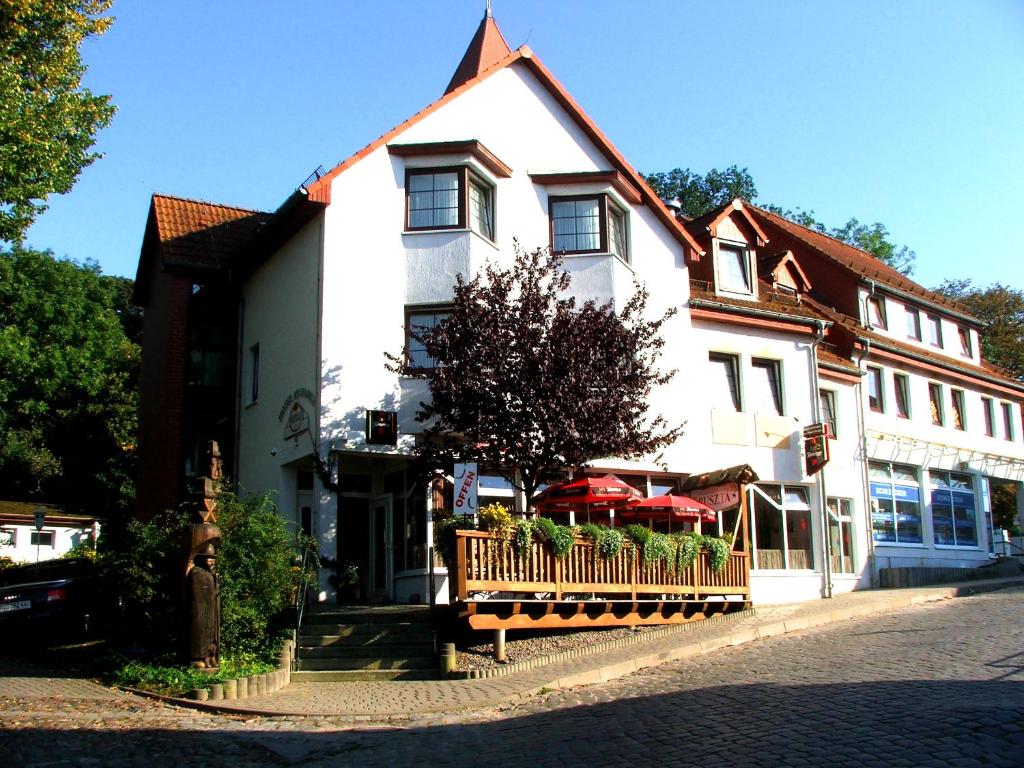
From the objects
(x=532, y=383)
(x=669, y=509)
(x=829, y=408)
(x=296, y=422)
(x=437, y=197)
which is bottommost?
(x=669, y=509)

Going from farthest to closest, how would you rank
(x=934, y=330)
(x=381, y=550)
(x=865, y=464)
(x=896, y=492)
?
(x=934, y=330) → (x=896, y=492) → (x=865, y=464) → (x=381, y=550)

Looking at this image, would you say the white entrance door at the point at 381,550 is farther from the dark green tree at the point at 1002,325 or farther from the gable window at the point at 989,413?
the dark green tree at the point at 1002,325

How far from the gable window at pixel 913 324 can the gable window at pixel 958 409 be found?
79.3 inches

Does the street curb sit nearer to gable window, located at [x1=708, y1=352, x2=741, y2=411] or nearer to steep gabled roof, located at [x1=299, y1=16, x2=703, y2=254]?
gable window, located at [x1=708, y1=352, x2=741, y2=411]

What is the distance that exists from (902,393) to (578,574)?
708 inches

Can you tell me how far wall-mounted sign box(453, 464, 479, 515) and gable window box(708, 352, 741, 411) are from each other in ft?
34.2

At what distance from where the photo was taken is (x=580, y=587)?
1700cm

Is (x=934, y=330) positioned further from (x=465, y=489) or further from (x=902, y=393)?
(x=465, y=489)

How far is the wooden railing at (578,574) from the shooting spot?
15266 millimetres

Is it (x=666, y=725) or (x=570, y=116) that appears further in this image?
(x=570, y=116)

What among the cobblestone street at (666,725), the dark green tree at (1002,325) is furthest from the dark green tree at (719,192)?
the cobblestone street at (666,725)

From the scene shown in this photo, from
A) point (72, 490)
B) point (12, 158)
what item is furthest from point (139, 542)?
point (72, 490)

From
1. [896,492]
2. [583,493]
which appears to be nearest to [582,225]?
[583,493]

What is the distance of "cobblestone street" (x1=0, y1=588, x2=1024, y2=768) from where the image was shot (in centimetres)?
892
